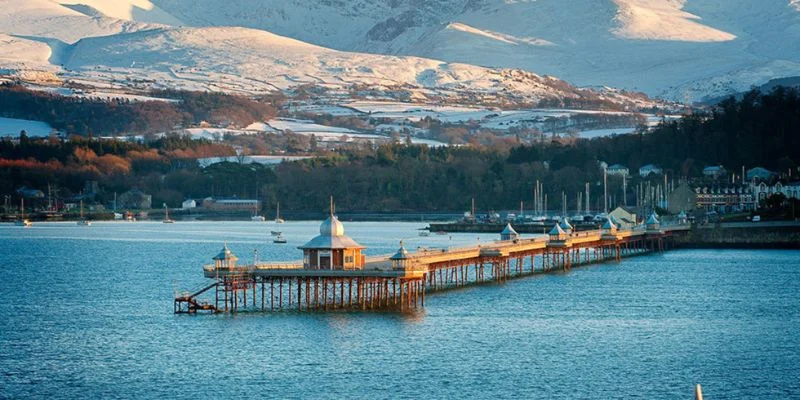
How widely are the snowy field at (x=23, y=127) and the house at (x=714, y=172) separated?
234 feet

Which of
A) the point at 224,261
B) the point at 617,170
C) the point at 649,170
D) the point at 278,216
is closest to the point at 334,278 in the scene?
the point at 224,261

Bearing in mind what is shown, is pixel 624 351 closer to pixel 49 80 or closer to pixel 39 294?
pixel 39 294

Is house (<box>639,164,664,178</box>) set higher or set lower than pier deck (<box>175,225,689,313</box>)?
higher

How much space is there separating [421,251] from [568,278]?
10331 millimetres

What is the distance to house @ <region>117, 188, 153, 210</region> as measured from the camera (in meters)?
142

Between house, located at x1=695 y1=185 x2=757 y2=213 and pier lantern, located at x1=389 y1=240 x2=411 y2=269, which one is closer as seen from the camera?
pier lantern, located at x1=389 y1=240 x2=411 y2=269

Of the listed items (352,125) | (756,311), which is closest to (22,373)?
(756,311)

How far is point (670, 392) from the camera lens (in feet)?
127

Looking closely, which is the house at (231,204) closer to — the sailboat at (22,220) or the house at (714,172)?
the sailboat at (22,220)

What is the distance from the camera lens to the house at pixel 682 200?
355 feet

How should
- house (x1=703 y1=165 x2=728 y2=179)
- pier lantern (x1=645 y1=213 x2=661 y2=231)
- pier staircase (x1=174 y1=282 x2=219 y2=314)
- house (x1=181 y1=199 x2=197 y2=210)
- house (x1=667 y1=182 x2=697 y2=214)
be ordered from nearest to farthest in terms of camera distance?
pier staircase (x1=174 y1=282 x2=219 y2=314) → pier lantern (x1=645 y1=213 x2=661 y2=231) → house (x1=667 y1=182 x2=697 y2=214) → house (x1=703 y1=165 x2=728 y2=179) → house (x1=181 y1=199 x2=197 y2=210)

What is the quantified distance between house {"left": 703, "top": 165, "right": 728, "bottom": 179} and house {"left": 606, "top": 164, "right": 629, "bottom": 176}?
967 cm

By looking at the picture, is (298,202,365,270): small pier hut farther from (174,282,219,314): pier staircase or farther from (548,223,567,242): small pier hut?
(548,223,567,242): small pier hut

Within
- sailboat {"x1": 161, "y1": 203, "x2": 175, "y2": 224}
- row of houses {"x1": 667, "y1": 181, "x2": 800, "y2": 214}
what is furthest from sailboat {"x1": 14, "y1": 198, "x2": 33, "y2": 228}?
row of houses {"x1": 667, "y1": 181, "x2": 800, "y2": 214}
